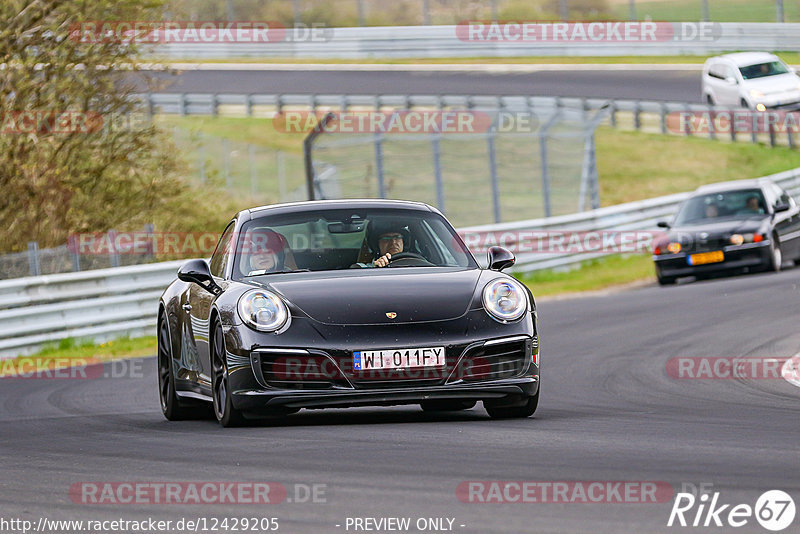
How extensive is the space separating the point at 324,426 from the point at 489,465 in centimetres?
207

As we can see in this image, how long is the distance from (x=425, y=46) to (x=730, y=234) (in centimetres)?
3150

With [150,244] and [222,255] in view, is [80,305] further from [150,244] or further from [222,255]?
[222,255]

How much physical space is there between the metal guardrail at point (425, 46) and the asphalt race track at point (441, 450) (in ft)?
124

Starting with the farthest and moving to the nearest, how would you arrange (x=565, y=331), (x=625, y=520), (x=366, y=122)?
(x=366, y=122), (x=565, y=331), (x=625, y=520)

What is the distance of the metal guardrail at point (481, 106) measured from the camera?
3888 centimetres

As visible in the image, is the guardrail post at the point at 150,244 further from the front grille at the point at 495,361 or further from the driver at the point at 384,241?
the front grille at the point at 495,361

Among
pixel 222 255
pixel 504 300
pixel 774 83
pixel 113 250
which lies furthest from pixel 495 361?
pixel 774 83

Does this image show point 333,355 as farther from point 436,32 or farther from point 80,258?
point 436,32

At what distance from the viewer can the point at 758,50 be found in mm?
46125

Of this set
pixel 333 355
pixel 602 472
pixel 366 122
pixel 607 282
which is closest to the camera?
pixel 602 472

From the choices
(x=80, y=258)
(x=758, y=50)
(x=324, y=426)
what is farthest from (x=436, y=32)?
(x=324, y=426)

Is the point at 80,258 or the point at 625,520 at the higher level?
the point at 80,258

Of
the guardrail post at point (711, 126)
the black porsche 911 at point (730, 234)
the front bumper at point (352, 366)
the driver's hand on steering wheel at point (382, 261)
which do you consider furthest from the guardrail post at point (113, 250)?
the guardrail post at point (711, 126)

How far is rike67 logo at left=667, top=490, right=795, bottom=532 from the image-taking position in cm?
529
